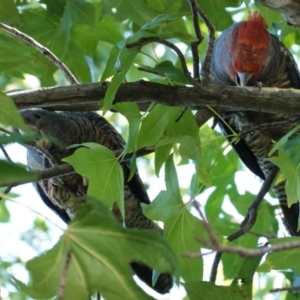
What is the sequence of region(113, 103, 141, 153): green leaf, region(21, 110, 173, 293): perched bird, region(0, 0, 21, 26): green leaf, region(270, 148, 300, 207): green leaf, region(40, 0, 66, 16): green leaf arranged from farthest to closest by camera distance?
region(21, 110, 173, 293): perched bird, region(40, 0, 66, 16): green leaf, region(0, 0, 21, 26): green leaf, region(113, 103, 141, 153): green leaf, region(270, 148, 300, 207): green leaf

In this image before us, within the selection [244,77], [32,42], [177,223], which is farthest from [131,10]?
[244,77]

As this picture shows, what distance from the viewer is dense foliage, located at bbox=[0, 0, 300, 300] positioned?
4.05 ft

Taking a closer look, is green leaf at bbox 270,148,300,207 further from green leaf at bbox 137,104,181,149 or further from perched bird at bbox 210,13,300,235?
perched bird at bbox 210,13,300,235

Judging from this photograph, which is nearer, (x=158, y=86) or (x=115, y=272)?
(x=115, y=272)

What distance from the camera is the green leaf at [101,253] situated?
1.22 meters

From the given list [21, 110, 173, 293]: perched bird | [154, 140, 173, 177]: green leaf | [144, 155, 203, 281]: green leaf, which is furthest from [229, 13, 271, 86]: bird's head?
[144, 155, 203, 281]: green leaf

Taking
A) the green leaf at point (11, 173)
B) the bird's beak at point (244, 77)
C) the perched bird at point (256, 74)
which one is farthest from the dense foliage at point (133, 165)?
the bird's beak at point (244, 77)

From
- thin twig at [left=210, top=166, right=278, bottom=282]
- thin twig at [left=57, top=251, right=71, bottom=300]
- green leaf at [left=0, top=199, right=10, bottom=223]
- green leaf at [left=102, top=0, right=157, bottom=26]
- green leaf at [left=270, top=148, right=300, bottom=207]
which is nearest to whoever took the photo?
thin twig at [left=57, top=251, right=71, bottom=300]

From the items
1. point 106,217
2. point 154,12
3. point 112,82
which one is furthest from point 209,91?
point 106,217

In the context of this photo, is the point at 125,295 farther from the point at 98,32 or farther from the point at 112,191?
the point at 98,32

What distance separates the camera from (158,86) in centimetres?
183

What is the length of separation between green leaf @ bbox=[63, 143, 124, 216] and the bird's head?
1267 mm

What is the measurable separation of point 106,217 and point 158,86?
69 centimetres

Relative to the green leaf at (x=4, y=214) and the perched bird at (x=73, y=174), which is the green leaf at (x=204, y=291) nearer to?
the perched bird at (x=73, y=174)
